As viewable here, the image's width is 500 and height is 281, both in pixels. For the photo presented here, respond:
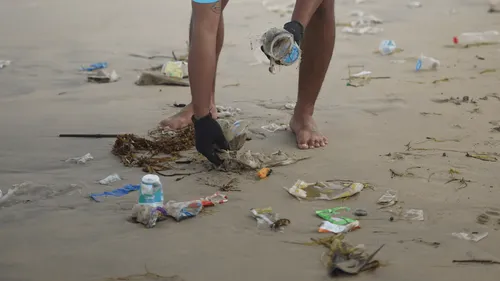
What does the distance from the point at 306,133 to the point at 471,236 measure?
1.22 meters

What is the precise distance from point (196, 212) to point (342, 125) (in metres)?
1.39

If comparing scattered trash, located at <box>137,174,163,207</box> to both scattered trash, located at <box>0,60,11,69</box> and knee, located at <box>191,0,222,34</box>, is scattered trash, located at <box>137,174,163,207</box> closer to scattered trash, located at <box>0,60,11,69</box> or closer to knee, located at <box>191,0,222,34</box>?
knee, located at <box>191,0,222,34</box>

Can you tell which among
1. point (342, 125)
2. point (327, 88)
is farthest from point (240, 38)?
point (342, 125)

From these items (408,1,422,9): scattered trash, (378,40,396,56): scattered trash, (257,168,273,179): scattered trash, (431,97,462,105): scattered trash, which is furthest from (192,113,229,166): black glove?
(408,1,422,9): scattered trash

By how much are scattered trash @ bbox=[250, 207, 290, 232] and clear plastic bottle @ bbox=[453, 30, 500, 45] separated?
3797mm

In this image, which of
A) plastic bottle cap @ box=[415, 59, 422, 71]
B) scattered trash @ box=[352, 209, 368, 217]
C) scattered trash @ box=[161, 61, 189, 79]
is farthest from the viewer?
plastic bottle cap @ box=[415, 59, 422, 71]

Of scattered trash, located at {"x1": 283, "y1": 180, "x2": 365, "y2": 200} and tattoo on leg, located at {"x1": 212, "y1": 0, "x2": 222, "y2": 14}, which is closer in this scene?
scattered trash, located at {"x1": 283, "y1": 180, "x2": 365, "y2": 200}

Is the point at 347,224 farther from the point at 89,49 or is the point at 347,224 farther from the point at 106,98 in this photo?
the point at 89,49

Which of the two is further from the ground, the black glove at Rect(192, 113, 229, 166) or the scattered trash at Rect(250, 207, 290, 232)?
the black glove at Rect(192, 113, 229, 166)

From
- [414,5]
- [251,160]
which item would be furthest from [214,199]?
[414,5]

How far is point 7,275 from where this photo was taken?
2.01 metres

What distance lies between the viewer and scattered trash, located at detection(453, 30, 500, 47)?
5715mm

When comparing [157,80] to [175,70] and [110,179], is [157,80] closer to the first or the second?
[175,70]

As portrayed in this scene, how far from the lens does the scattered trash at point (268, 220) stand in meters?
2.33
